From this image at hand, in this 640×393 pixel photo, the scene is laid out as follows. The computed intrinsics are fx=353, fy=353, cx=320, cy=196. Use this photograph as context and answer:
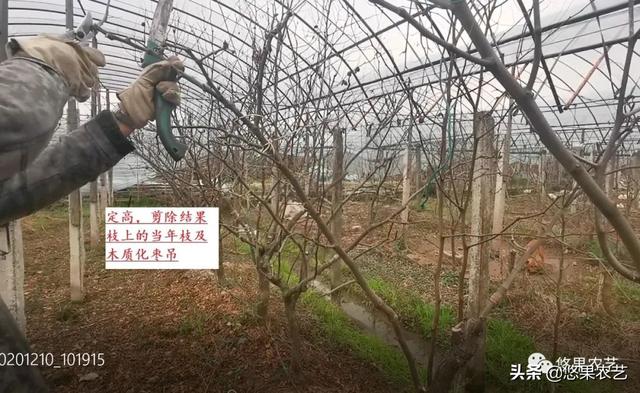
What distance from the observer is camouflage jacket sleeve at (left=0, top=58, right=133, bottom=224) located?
1.76 feet

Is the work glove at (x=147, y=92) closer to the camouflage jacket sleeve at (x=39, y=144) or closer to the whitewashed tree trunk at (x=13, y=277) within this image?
the camouflage jacket sleeve at (x=39, y=144)

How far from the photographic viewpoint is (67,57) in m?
0.70

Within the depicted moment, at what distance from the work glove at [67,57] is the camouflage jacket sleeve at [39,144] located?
5cm

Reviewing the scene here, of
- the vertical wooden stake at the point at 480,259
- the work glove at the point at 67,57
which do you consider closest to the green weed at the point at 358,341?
the vertical wooden stake at the point at 480,259

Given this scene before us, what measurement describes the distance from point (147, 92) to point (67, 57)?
238 mm

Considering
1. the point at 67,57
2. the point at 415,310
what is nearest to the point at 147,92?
the point at 67,57

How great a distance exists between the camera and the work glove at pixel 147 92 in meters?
0.91

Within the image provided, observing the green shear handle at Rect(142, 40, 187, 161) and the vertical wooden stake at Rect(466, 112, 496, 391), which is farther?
the vertical wooden stake at Rect(466, 112, 496, 391)

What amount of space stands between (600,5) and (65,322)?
519cm

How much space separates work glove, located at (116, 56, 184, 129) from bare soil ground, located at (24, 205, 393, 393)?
1474 mm

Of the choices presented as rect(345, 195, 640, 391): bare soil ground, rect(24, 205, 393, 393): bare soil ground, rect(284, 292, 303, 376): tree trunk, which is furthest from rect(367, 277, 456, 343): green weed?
rect(284, 292, 303, 376): tree trunk

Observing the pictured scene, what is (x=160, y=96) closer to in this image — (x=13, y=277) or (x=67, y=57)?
(x=67, y=57)

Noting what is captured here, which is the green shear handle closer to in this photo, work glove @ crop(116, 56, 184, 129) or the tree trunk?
work glove @ crop(116, 56, 184, 129)

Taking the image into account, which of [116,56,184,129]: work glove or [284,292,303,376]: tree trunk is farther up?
[116,56,184,129]: work glove
